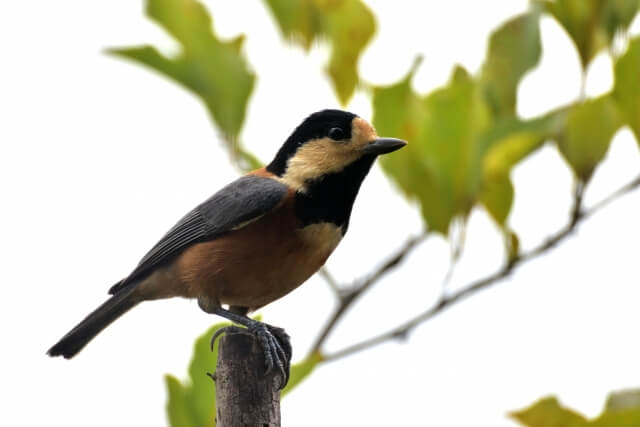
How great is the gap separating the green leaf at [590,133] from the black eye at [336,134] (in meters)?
1.24

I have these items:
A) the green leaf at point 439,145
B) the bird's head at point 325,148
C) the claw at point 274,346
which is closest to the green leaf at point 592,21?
the green leaf at point 439,145

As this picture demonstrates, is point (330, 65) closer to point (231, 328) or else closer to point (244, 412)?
point (231, 328)

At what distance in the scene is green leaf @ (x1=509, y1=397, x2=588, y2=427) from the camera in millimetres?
1677

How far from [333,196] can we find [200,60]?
0.89m

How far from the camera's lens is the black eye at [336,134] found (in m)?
3.68

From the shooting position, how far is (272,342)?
9.79 feet

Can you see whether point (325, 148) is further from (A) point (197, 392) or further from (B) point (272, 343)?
(A) point (197, 392)

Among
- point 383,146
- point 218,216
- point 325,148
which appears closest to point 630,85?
point 383,146

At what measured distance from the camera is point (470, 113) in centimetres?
267

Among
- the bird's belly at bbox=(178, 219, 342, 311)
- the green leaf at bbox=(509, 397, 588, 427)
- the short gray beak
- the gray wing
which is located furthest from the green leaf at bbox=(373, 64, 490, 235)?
the green leaf at bbox=(509, 397, 588, 427)

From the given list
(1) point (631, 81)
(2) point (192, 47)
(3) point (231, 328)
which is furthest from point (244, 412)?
(1) point (631, 81)

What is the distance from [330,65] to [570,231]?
1024mm

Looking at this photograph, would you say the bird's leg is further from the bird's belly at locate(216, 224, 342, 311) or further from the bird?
the bird's belly at locate(216, 224, 342, 311)

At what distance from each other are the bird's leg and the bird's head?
644mm
